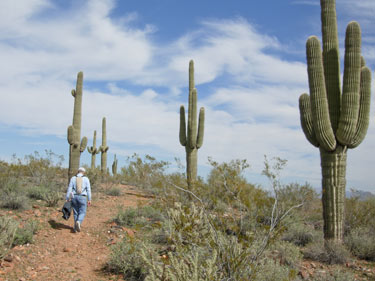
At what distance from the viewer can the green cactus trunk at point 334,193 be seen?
806 centimetres

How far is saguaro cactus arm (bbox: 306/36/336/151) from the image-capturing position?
820 cm

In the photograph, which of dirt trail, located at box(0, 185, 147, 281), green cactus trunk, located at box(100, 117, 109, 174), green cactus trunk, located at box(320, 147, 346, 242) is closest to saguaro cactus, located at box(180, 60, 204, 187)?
dirt trail, located at box(0, 185, 147, 281)

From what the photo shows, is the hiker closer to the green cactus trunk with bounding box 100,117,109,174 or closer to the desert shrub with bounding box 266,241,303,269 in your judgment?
the desert shrub with bounding box 266,241,303,269

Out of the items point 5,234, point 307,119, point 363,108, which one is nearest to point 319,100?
point 307,119

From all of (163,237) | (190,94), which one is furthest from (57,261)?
(190,94)

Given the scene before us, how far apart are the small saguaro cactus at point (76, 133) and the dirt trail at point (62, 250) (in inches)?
129

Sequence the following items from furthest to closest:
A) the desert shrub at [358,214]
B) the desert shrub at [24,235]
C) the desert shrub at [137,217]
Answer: the desert shrub at [358,214]
the desert shrub at [137,217]
the desert shrub at [24,235]

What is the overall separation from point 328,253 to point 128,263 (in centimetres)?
458

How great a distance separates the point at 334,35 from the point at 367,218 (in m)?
5.58

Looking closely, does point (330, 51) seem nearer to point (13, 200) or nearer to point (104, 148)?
point (13, 200)

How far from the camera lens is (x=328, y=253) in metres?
7.69

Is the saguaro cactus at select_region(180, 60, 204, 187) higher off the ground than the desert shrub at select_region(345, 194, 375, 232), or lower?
higher

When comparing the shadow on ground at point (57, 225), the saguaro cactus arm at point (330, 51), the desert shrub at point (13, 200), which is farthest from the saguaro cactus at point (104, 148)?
the saguaro cactus arm at point (330, 51)

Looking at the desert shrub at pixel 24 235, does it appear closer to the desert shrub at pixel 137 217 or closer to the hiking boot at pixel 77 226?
the hiking boot at pixel 77 226
